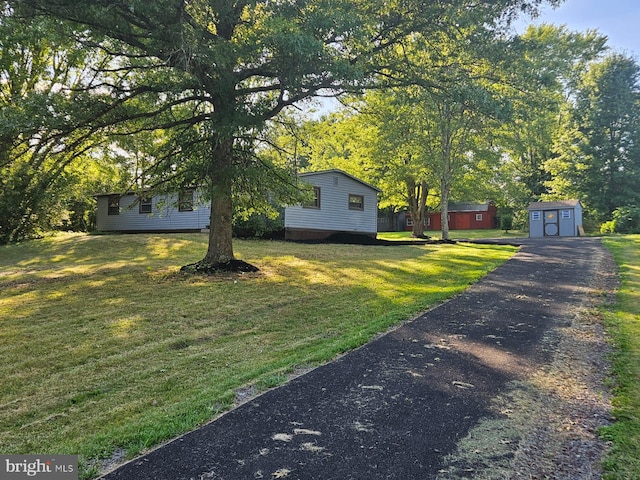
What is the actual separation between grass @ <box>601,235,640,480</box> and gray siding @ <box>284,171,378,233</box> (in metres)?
13.9

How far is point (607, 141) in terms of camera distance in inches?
1217

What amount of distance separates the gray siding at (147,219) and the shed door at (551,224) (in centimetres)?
2162

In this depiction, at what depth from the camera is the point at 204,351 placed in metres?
5.00

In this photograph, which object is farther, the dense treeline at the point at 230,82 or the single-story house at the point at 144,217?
the single-story house at the point at 144,217

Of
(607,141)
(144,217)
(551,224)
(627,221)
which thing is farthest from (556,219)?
(144,217)

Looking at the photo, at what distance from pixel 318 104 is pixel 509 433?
883 centimetres

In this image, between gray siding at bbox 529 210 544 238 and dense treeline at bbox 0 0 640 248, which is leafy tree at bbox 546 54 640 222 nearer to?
gray siding at bbox 529 210 544 238

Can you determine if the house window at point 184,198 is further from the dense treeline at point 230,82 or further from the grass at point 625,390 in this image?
the grass at point 625,390

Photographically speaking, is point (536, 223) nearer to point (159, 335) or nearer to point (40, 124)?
point (159, 335)

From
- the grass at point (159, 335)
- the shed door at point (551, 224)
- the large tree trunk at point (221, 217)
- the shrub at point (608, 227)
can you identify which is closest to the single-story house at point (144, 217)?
the grass at point (159, 335)

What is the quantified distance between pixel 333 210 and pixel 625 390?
58.1 ft

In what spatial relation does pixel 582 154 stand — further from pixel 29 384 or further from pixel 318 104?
pixel 29 384

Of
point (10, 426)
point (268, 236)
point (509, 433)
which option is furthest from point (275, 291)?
point (268, 236)

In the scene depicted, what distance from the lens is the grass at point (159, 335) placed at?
3.28 m
